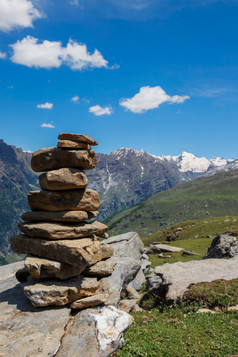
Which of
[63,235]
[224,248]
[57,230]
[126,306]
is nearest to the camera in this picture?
[57,230]

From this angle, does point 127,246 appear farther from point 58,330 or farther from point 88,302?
point 58,330

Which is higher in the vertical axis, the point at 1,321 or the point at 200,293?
the point at 1,321

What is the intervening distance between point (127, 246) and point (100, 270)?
56.3 ft

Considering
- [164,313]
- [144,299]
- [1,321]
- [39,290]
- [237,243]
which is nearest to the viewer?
[1,321]

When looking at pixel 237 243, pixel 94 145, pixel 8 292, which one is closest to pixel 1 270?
pixel 8 292

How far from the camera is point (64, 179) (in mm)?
19484

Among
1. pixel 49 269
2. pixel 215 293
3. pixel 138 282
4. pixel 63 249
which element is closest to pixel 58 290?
pixel 49 269

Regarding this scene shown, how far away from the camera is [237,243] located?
40.7m

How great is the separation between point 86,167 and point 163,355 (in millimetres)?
14004

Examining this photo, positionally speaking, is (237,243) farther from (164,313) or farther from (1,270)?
(1,270)

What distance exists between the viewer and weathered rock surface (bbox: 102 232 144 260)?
119 ft

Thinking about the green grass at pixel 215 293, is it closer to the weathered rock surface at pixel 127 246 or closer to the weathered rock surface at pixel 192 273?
the weathered rock surface at pixel 192 273

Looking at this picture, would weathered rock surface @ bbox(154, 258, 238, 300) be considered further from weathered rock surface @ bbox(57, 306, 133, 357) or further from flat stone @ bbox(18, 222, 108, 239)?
flat stone @ bbox(18, 222, 108, 239)

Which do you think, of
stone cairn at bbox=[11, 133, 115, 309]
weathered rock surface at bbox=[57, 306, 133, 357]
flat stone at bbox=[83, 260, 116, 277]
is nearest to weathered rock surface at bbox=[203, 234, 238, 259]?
flat stone at bbox=[83, 260, 116, 277]
